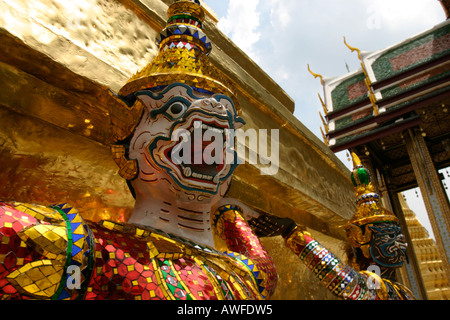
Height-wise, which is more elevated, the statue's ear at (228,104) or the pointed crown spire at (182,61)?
the pointed crown spire at (182,61)

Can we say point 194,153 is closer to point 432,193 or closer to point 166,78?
point 166,78

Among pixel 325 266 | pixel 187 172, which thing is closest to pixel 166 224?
pixel 187 172

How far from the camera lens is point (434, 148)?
7.74 m

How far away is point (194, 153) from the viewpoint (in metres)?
1.06

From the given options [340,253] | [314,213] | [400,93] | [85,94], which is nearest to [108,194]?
[85,94]

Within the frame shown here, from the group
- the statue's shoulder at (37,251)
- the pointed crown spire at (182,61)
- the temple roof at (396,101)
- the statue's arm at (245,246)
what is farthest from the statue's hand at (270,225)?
the temple roof at (396,101)

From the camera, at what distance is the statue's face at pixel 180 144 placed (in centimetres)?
106

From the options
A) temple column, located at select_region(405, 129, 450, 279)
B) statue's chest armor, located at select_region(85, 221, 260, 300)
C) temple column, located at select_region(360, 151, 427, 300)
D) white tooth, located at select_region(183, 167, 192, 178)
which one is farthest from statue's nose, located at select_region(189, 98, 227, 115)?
temple column, located at select_region(360, 151, 427, 300)

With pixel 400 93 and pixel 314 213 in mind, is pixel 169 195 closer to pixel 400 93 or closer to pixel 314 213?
pixel 314 213

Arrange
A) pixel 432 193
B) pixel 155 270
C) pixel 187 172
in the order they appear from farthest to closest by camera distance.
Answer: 1. pixel 432 193
2. pixel 187 172
3. pixel 155 270

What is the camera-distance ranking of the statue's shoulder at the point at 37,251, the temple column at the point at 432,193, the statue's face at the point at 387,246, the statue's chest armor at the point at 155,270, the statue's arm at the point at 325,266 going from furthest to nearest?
the temple column at the point at 432,193, the statue's face at the point at 387,246, the statue's arm at the point at 325,266, the statue's chest armor at the point at 155,270, the statue's shoulder at the point at 37,251

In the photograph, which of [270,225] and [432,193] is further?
[432,193]

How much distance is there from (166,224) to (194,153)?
0.26 metres

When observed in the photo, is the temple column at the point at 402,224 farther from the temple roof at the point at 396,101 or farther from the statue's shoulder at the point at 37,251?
the statue's shoulder at the point at 37,251
